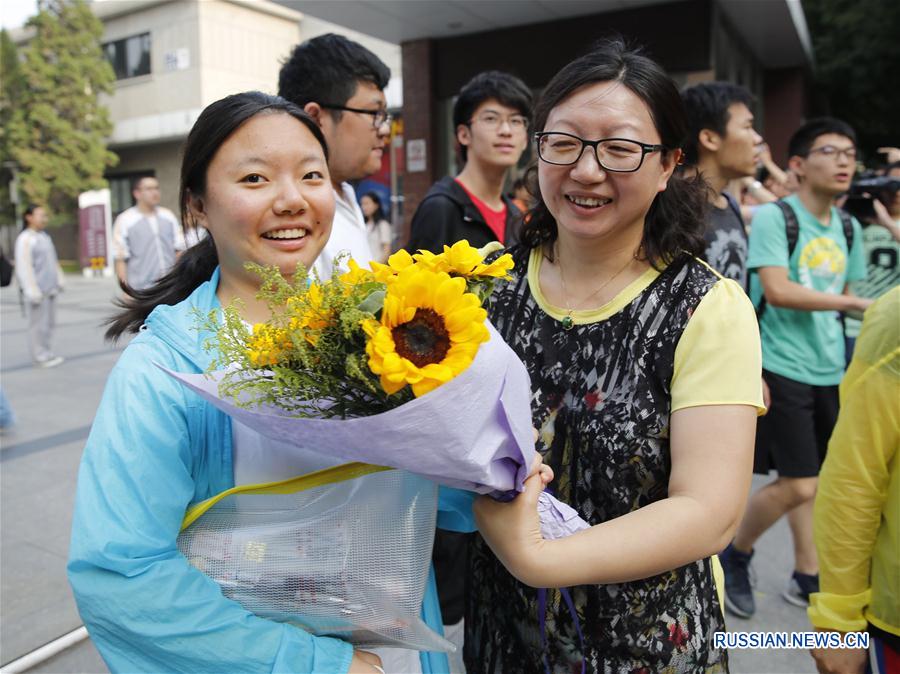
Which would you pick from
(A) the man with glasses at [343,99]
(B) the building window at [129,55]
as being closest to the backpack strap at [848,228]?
(A) the man with glasses at [343,99]

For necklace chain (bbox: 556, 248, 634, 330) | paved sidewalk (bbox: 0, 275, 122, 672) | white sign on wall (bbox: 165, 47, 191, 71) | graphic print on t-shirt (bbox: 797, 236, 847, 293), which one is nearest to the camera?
necklace chain (bbox: 556, 248, 634, 330)

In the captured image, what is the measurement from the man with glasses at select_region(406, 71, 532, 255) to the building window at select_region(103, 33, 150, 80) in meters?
25.9

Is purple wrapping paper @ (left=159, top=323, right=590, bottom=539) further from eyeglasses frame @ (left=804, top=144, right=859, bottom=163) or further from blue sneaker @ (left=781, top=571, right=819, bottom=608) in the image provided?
eyeglasses frame @ (left=804, top=144, right=859, bottom=163)

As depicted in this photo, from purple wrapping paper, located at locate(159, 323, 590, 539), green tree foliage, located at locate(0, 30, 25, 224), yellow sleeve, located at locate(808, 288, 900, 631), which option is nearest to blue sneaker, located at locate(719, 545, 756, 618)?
yellow sleeve, located at locate(808, 288, 900, 631)

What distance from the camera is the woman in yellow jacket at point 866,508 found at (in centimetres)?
152

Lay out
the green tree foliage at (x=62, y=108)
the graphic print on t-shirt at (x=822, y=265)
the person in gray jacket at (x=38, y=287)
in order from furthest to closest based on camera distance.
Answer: the green tree foliage at (x=62, y=108), the person in gray jacket at (x=38, y=287), the graphic print on t-shirt at (x=822, y=265)

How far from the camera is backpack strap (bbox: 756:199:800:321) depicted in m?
3.42

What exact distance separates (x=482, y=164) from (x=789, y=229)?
1.52 metres

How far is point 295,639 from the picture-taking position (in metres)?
1.14

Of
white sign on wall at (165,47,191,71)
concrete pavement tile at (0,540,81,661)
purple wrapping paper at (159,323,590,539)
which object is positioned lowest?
concrete pavement tile at (0,540,81,661)

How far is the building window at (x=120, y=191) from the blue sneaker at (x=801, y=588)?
3007 cm

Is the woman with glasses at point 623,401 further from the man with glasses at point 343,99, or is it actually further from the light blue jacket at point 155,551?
the man with glasses at point 343,99

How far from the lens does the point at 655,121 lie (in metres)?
1.42

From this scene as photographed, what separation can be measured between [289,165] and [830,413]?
9.60ft
